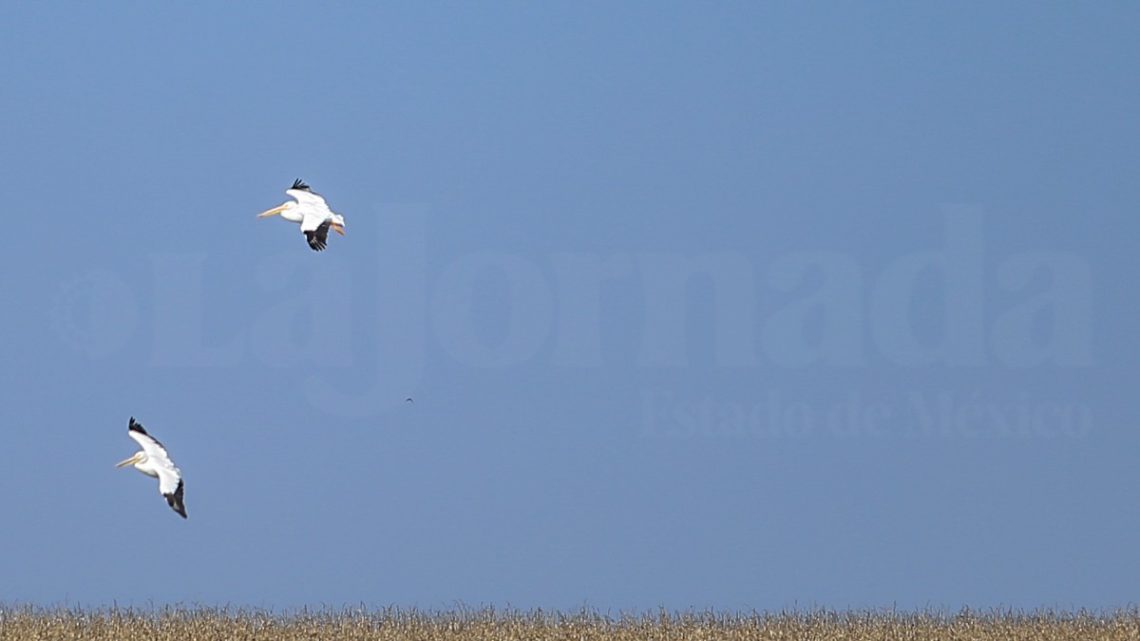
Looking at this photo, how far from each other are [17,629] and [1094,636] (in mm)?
14972

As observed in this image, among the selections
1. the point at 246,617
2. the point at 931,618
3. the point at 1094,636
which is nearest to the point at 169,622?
the point at 246,617

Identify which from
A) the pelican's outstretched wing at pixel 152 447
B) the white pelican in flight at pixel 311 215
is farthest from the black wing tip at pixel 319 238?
the pelican's outstretched wing at pixel 152 447

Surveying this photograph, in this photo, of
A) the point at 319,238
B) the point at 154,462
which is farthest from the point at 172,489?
the point at 319,238

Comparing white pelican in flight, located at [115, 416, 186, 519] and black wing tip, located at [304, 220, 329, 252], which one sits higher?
black wing tip, located at [304, 220, 329, 252]

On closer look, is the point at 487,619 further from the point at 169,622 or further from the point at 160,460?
the point at 160,460

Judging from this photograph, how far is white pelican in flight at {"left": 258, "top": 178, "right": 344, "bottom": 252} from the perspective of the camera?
22.0 meters

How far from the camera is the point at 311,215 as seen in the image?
22469 mm

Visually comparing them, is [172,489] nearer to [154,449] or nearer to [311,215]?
[154,449]

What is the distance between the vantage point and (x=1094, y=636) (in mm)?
26062

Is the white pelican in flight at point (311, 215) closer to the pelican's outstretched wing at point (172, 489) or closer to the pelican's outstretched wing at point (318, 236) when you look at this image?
the pelican's outstretched wing at point (318, 236)

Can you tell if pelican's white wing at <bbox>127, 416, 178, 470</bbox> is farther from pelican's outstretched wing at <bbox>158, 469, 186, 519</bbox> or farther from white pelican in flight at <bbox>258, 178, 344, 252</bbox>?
white pelican in flight at <bbox>258, 178, 344, 252</bbox>

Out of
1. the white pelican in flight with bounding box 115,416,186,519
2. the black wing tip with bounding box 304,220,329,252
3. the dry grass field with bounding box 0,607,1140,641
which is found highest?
the black wing tip with bounding box 304,220,329,252

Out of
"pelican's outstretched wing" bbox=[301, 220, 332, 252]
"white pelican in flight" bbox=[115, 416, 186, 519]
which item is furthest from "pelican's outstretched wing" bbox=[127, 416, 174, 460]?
"pelican's outstretched wing" bbox=[301, 220, 332, 252]

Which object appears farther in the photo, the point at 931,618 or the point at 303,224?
the point at 931,618
